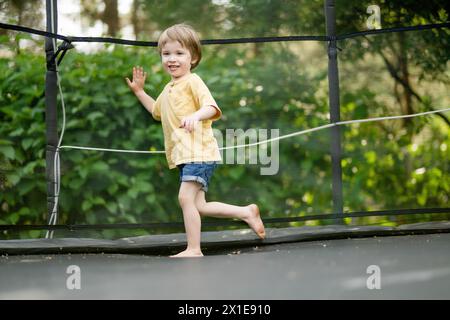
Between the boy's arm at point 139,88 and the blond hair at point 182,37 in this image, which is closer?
the blond hair at point 182,37

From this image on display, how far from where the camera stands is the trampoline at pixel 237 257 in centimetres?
135

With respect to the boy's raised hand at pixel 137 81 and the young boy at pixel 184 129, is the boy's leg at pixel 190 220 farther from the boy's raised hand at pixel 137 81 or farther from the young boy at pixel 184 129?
the boy's raised hand at pixel 137 81

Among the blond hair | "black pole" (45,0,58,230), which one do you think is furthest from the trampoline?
the blond hair

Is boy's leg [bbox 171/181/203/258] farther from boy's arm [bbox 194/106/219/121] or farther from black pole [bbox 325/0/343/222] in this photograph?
black pole [bbox 325/0/343/222]

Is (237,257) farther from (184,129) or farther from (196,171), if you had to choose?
(184,129)

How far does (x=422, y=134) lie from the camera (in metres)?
2.75

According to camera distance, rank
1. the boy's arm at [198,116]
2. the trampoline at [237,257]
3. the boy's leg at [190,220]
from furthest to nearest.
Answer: the boy's leg at [190,220] → the boy's arm at [198,116] → the trampoline at [237,257]

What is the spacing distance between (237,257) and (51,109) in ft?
2.83

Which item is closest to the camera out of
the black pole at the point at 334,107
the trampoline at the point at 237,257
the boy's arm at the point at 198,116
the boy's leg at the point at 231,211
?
the trampoline at the point at 237,257

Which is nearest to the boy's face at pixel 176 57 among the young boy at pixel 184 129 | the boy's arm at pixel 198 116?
the young boy at pixel 184 129
